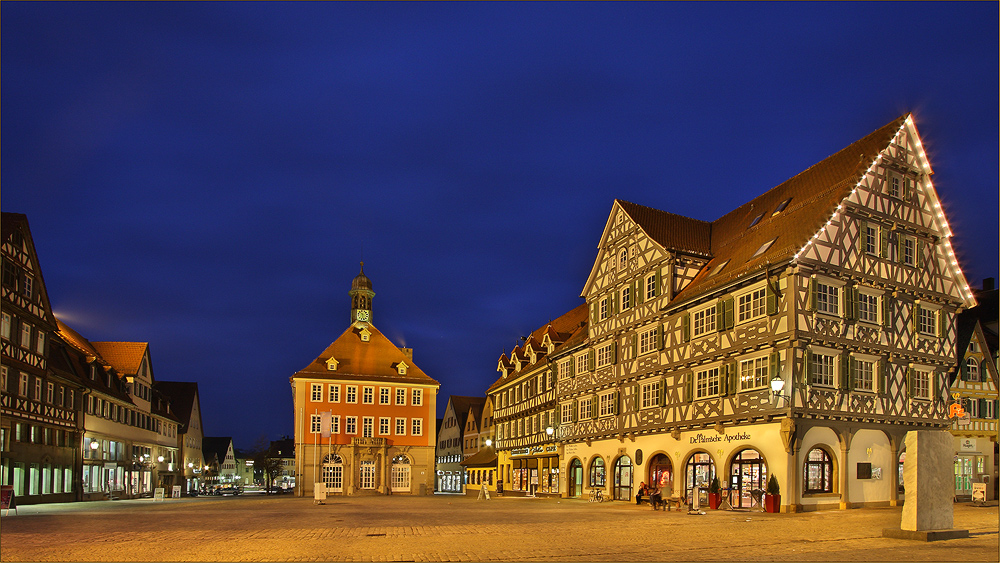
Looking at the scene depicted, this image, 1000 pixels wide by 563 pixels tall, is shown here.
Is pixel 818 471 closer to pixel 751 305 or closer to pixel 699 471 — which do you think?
pixel 699 471

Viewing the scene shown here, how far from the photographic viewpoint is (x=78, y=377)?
50156 millimetres

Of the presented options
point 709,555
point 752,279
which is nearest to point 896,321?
point 752,279

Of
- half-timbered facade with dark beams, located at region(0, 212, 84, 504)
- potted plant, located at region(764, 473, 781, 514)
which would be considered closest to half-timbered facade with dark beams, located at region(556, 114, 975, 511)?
potted plant, located at region(764, 473, 781, 514)

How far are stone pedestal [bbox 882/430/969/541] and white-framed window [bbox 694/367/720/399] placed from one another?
15184 mm

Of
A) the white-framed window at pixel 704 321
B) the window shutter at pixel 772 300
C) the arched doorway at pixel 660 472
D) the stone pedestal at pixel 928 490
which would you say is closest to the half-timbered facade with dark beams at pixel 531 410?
the arched doorway at pixel 660 472

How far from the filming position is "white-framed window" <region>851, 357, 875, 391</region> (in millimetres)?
30734

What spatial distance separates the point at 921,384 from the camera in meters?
32.9

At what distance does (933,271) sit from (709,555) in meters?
23.9

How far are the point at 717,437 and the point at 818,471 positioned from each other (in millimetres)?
4201

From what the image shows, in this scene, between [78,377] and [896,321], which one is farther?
[78,377]

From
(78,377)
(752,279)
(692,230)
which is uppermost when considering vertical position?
(692,230)

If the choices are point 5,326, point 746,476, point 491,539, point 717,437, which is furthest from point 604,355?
point 5,326

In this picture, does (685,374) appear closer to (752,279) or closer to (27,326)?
(752,279)

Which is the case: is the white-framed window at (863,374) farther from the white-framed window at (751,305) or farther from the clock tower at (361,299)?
the clock tower at (361,299)
